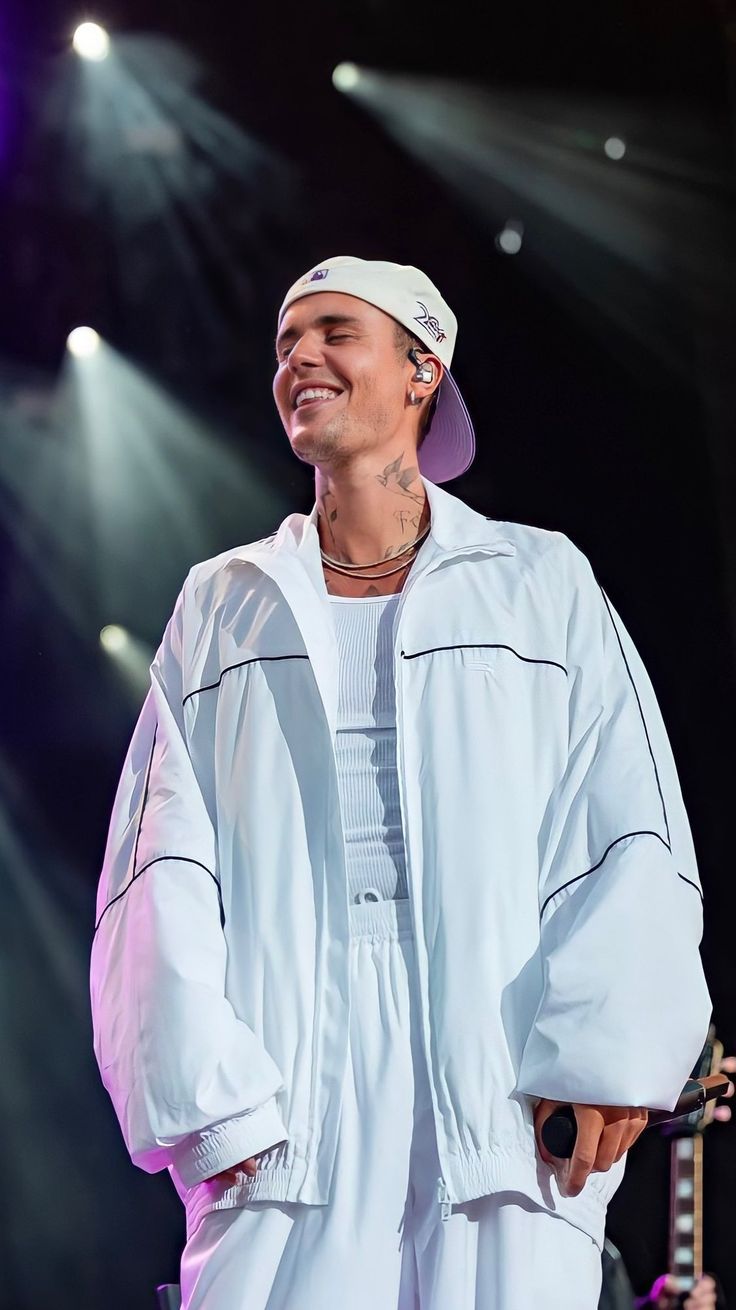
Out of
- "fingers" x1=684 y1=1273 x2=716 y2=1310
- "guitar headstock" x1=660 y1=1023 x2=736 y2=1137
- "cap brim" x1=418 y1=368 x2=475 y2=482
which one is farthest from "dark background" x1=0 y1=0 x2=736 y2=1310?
"fingers" x1=684 y1=1273 x2=716 y2=1310

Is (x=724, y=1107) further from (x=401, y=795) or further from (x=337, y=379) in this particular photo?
(x=337, y=379)

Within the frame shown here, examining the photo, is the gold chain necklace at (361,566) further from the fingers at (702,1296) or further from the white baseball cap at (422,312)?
the fingers at (702,1296)

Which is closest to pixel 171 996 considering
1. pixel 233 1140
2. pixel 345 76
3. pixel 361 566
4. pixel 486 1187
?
pixel 233 1140

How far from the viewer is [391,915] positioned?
5.61 feet

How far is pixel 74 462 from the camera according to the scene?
3391mm

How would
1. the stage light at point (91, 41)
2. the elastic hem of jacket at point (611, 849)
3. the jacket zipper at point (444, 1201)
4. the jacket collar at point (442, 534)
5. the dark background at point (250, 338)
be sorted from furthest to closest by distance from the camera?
the stage light at point (91, 41) → the dark background at point (250, 338) → the jacket collar at point (442, 534) → the elastic hem of jacket at point (611, 849) → the jacket zipper at point (444, 1201)

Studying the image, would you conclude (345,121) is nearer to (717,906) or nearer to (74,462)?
(74,462)

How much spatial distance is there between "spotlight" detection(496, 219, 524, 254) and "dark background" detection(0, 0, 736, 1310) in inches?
0.6

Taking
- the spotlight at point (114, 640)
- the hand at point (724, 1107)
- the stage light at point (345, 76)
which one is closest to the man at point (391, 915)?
the hand at point (724, 1107)

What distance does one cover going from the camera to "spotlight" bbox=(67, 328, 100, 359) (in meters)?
3.44

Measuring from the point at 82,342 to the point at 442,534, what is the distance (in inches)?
69.3

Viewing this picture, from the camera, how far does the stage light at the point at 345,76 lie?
11.3 feet

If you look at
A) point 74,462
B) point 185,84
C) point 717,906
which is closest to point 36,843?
point 74,462

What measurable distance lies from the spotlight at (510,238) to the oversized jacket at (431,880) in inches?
56.2
